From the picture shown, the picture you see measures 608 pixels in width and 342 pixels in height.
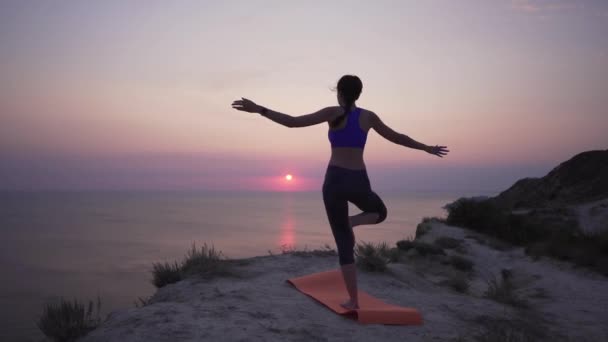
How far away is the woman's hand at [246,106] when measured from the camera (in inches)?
158

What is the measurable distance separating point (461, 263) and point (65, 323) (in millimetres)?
8439

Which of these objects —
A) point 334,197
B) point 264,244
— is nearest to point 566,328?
point 334,197

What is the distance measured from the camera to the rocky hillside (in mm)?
20391

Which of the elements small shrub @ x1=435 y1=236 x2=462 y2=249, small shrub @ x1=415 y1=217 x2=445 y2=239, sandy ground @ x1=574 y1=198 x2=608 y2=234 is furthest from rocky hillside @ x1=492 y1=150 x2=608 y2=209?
small shrub @ x1=435 y1=236 x2=462 y2=249

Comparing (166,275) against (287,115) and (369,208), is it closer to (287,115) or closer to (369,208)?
(369,208)

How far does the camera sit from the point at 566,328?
615cm

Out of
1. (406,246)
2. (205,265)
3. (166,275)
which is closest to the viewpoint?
(205,265)

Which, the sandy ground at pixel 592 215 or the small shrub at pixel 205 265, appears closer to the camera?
the small shrub at pixel 205 265

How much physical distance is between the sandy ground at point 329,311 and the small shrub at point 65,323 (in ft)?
1.90

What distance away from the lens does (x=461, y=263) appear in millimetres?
10602

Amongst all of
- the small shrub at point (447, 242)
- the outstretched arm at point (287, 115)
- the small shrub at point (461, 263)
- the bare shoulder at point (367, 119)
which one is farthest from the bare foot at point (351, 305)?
the small shrub at point (447, 242)

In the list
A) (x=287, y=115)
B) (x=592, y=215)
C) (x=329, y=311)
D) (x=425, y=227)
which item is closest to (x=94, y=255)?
(x=425, y=227)

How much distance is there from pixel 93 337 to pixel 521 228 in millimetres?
13638

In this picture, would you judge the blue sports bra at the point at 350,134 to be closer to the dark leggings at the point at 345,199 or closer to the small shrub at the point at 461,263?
the dark leggings at the point at 345,199
